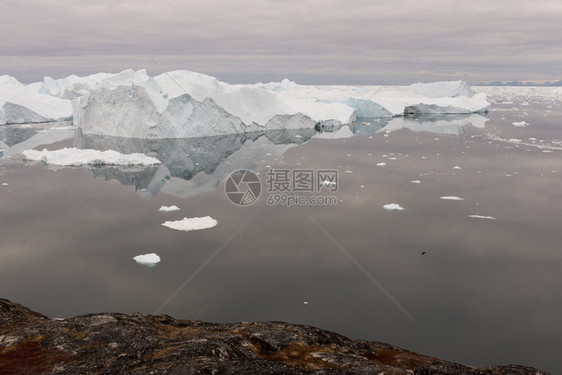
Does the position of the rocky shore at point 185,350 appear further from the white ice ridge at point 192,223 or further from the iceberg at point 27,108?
the iceberg at point 27,108

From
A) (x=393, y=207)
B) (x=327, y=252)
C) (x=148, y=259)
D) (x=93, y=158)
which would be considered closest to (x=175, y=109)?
(x=93, y=158)

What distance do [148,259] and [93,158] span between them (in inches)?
555

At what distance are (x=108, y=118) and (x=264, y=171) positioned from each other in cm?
1695

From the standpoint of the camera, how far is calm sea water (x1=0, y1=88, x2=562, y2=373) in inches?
319

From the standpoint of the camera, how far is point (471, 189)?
17.6m

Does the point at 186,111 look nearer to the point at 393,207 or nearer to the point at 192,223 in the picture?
the point at 192,223

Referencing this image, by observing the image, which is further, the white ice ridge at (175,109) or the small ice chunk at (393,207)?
the white ice ridge at (175,109)

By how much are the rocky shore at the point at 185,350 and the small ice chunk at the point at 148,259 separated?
11.5 ft

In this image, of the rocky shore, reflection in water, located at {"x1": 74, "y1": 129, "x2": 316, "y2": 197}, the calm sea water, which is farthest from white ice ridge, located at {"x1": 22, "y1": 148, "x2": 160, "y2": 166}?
the rocky shore

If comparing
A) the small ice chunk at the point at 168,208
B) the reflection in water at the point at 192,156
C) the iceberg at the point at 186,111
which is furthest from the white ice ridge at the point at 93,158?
the iceberg at the point at 186,111

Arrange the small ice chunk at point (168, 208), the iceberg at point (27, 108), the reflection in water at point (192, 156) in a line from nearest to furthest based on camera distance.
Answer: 1. the small ice chunk at point (168, 208)
2. the reflection in water at point (192, 156)
3. the iceberg at point (27, 108)

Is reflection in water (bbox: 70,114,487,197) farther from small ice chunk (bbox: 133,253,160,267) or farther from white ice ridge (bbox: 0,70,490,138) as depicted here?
small ice chunk (bbox: 133,253,160,267)

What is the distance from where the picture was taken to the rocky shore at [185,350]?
4.48m

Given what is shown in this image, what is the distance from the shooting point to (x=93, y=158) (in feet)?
74.0
